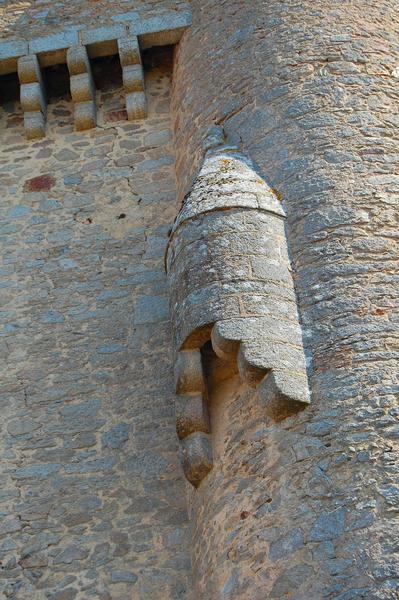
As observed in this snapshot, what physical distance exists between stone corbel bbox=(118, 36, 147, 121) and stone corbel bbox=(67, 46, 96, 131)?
10.0 inches

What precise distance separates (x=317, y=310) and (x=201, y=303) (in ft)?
1.92

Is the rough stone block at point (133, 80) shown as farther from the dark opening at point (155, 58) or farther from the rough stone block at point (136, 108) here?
the dark opening at point (155, 58)

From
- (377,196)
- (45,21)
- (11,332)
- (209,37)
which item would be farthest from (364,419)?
(45,21)

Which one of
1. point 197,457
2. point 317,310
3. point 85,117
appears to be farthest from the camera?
point 85,117

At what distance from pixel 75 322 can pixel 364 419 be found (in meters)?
2.51

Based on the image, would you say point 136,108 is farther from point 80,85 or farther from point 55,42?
point 55,42

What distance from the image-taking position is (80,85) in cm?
807

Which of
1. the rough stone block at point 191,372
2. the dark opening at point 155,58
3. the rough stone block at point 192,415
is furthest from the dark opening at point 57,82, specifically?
the rough stone block at point 192,415

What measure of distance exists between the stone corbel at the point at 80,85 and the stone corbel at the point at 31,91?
9.6 inches

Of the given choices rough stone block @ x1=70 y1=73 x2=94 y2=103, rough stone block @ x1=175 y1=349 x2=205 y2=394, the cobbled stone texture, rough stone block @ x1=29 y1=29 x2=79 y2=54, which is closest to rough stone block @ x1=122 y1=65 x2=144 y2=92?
the cobbled stone texture

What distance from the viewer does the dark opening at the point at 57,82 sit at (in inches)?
327

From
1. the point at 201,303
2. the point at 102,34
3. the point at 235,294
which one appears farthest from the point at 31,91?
the point at 235,294

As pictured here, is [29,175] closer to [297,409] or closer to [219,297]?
[219,297]

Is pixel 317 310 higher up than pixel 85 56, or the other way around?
pixel 85 56
